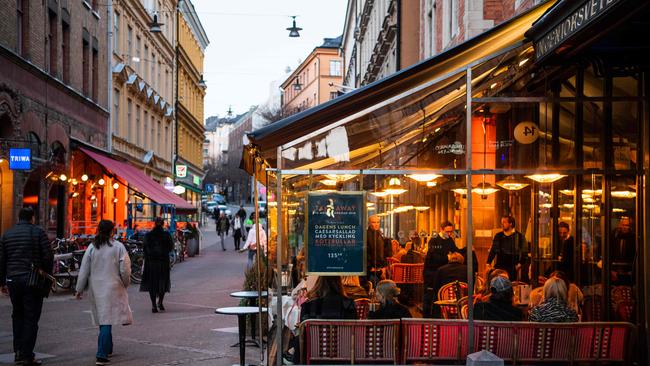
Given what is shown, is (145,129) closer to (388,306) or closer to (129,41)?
(129,41)

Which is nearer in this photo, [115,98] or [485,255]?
[485,255]

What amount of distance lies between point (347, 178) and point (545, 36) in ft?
8.09

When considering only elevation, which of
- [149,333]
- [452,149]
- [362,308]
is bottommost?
[149,333]

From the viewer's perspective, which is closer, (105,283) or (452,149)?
(452,149)

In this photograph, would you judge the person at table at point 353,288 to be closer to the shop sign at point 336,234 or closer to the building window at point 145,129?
the shop sign at point 336,234

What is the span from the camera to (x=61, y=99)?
24172 millimetres

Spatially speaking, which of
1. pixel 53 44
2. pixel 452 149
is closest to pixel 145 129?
pixel 53 44

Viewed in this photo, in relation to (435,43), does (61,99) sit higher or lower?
lower

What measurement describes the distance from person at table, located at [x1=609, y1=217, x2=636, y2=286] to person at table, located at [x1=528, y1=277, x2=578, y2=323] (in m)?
0.85

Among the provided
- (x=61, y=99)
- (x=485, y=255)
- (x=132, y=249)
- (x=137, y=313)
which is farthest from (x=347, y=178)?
(x=61, y=99)

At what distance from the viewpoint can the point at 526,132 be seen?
32.1 feet

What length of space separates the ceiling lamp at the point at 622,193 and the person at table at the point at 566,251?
1.08 metres

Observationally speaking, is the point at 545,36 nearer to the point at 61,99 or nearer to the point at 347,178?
the point at 347,178

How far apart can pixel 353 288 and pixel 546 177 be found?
8.03 feet
